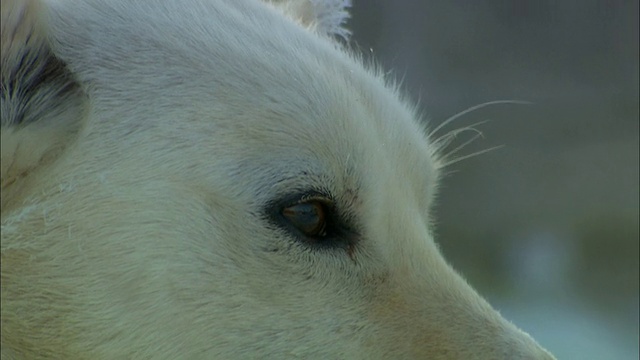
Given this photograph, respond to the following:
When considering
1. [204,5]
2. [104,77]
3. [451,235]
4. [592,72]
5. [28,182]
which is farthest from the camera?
[592,72]

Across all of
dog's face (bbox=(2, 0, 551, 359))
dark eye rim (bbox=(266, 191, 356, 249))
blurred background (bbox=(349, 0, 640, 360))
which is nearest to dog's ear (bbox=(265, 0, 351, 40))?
dog's face (bbox=(2, 0, 551, 359))

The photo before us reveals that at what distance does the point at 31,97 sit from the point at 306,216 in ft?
2.10

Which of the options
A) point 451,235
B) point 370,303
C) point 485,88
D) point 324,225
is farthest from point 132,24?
point 485,88

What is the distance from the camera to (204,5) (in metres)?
2.23

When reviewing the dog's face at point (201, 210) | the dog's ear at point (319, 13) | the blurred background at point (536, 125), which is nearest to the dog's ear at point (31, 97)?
the dog's face at point (201, 210)

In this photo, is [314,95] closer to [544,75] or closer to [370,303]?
[370,303]

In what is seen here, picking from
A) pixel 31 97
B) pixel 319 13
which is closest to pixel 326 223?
pixel 31 97

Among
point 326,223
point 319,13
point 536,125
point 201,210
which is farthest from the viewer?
point 536,125

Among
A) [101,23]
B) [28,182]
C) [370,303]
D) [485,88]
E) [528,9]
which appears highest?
[528,9]

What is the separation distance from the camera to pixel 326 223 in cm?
206

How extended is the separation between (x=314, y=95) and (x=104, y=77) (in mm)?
464

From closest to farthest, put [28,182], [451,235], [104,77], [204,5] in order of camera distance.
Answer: [28,182]
[104,77]
[204,5]
[451,235]

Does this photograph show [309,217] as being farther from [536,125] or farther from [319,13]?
[536,125]

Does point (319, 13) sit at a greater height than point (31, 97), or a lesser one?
greater
